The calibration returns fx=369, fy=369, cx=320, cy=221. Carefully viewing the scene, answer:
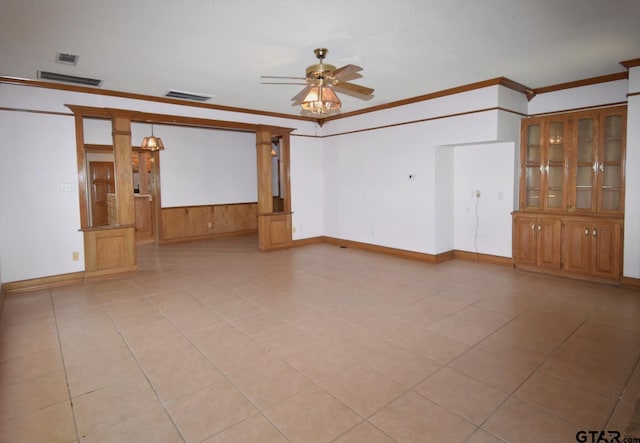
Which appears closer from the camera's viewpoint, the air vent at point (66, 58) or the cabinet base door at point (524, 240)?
the air vent at point (66, 58)

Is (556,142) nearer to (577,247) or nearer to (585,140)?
(585,140)

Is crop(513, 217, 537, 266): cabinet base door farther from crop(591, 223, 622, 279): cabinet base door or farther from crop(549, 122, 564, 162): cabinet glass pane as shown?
crop(549, 122, 564, 162): cabinet glass pane

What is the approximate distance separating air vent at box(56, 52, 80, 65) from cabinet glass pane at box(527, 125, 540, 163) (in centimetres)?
625

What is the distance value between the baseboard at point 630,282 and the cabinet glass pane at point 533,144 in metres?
2.01

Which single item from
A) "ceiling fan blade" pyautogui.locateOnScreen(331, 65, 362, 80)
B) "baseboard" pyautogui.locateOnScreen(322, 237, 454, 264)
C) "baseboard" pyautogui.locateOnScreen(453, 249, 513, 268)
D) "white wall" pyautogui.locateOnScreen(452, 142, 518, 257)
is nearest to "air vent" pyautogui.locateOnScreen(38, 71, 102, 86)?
"ceiling fan blade" pyautogui.locateOnScreen(331, 65, 362, 80)

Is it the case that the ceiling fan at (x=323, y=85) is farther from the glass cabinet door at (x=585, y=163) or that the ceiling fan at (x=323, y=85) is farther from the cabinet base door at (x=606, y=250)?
the cabinet base door at (x=606, y=250)

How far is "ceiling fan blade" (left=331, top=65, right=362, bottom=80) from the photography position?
333 centimetres

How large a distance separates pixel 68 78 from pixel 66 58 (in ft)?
2.66

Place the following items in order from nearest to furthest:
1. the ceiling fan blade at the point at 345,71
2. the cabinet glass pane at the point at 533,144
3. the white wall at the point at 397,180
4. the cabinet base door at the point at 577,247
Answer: the ceiling fan blade at the point at 345,71
the cabinet base door at the point at 577,247
the cabinet glass pane at the point at 533,144
the white wall at the point at 397,180

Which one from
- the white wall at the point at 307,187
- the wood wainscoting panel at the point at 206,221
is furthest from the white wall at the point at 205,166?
the white wall at the point at 307,187

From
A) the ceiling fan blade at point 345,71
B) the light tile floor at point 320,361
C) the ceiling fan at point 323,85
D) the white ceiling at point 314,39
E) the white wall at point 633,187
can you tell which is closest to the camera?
the light tile floor at point 320,361

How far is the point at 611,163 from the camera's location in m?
5.04

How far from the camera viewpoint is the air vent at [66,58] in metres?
4.07

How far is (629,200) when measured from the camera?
4.65m
